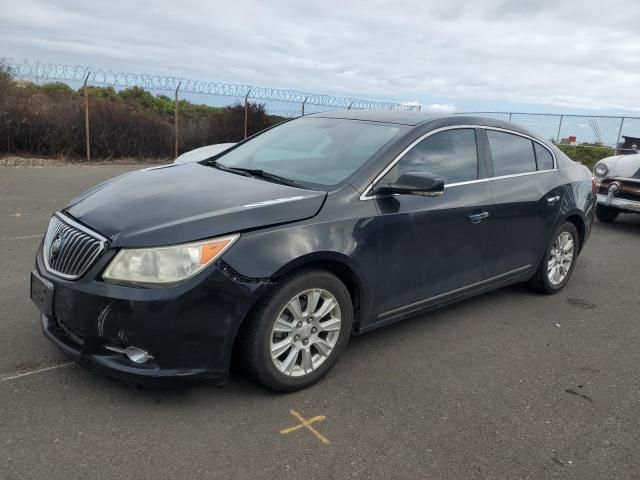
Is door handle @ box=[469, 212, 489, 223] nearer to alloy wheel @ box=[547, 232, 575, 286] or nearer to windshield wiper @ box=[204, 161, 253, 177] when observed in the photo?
alloy wheel @ box=[547, 232, 575, 286]

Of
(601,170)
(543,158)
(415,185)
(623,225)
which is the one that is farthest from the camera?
(623,225)

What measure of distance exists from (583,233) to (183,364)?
14.3 feet

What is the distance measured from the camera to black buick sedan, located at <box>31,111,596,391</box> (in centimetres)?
287

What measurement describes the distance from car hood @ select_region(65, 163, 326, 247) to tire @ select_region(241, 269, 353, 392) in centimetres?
41

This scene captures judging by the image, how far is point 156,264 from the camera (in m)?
2.84

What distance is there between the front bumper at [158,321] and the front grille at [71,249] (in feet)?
0.19

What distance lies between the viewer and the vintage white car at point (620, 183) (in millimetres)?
8570

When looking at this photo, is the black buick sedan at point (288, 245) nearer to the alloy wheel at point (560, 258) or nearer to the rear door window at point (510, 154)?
the rear door window at point (510, 154)

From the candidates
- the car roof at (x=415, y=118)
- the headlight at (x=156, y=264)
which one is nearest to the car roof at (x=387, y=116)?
the car roof at (x=415, y=118)

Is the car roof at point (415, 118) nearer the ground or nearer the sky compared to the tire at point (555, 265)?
nearer the sky

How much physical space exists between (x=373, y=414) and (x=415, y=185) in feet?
4.63

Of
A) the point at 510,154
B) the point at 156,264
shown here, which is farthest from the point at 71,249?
the point at 510,154

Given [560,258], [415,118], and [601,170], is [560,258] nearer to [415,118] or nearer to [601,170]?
[415,118]

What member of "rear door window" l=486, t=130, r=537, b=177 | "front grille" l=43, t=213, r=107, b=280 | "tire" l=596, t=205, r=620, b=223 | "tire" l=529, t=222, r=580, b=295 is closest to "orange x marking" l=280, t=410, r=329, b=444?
"front grille" l=43, t=213, r=107, b=280
